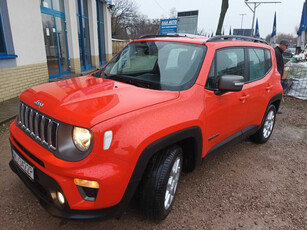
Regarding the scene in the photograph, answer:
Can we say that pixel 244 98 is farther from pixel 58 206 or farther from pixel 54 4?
pixel 54 4

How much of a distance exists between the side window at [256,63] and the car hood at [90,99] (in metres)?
1.73

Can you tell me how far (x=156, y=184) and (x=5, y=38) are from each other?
19.4ft

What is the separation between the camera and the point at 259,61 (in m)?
3.60

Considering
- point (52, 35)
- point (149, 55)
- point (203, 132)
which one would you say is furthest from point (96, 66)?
point (203, 132)

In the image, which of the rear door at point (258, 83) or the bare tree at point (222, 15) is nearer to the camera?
the rear door at point (258, 83)

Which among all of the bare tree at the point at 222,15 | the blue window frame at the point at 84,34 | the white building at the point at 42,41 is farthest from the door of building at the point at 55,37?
the bare tree at the point at 222,15

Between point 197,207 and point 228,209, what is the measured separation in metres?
0.35

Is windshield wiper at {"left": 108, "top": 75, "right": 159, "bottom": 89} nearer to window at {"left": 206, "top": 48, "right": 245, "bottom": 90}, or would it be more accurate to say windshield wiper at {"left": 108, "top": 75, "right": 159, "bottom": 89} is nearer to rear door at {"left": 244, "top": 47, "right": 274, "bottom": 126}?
window at {"left": 206, "top": 48, "right": 245, "bottom": 90}

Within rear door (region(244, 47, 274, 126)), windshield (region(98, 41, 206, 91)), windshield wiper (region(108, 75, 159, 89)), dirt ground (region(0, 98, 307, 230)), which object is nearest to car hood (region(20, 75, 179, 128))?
windshield wiper (region(108, 75, 159, 89))

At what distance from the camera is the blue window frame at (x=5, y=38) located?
557 cm

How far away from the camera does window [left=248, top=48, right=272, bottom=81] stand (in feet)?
11.0

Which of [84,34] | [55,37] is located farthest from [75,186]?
[84,34]

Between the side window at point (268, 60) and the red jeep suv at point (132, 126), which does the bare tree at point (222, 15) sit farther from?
the red jeep suv at point (132, 126)

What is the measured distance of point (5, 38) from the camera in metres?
5.78
